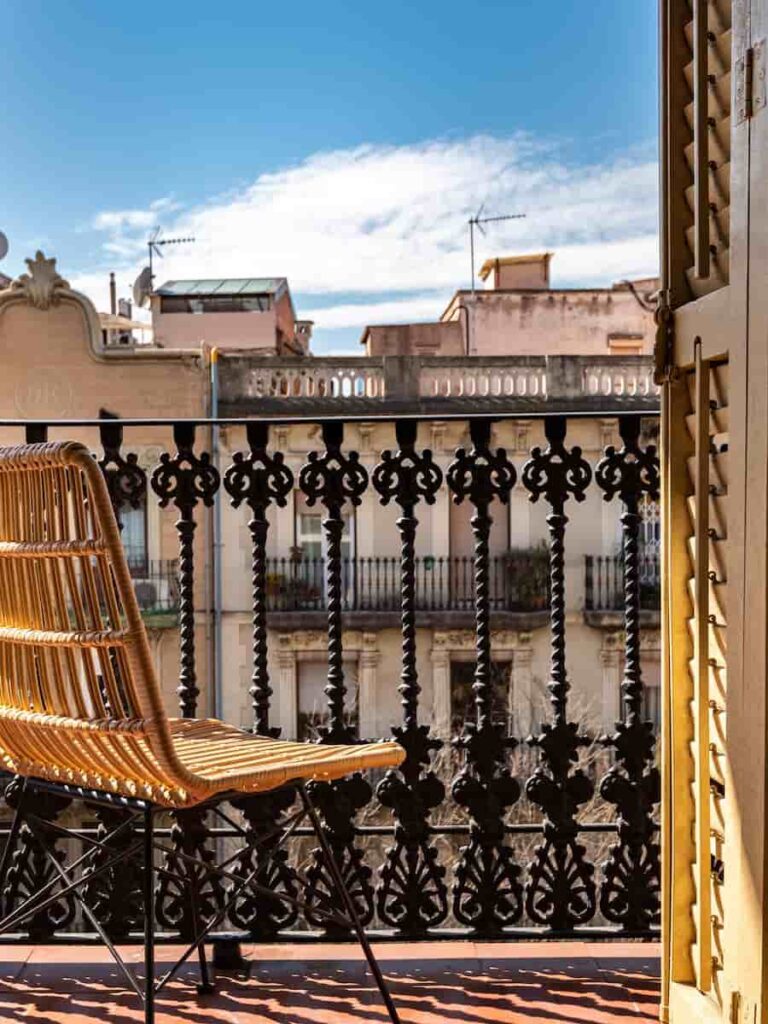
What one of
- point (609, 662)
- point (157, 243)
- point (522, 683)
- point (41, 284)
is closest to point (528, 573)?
point (522, 683)

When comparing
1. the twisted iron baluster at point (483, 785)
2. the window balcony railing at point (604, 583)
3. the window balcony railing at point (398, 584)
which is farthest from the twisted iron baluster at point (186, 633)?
the window balcony railing at point (604, 583)

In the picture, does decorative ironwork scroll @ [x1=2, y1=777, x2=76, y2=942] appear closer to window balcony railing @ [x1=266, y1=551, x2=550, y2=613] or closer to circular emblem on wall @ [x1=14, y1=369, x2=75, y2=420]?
window balcony railing @ [x1=266, y1=551, x2=550, y2=613]

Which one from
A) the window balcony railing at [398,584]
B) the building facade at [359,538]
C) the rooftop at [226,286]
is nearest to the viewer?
the building facade at [359,538]

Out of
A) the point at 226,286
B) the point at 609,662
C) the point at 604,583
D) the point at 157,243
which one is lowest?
the point at 609,662

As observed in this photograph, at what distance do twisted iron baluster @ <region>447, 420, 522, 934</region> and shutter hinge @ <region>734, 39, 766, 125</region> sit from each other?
84 cm

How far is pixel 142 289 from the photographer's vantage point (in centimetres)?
2153

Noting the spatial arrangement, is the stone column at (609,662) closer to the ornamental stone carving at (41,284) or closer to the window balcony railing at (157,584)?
the window balcony railing at (157,584)

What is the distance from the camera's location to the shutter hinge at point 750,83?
1431 millimetres

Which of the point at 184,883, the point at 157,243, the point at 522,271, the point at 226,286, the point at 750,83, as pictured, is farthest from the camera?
the point at 157,243

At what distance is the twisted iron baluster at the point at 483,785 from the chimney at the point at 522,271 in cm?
2061

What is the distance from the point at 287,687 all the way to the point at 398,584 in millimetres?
2044

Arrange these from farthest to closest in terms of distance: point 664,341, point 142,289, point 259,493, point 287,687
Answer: point 142,289, point 287,687, point 259,493, point 664,341

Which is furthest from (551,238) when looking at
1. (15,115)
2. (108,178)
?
(15,115)

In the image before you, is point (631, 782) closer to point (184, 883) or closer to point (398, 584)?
point (184, 883)
